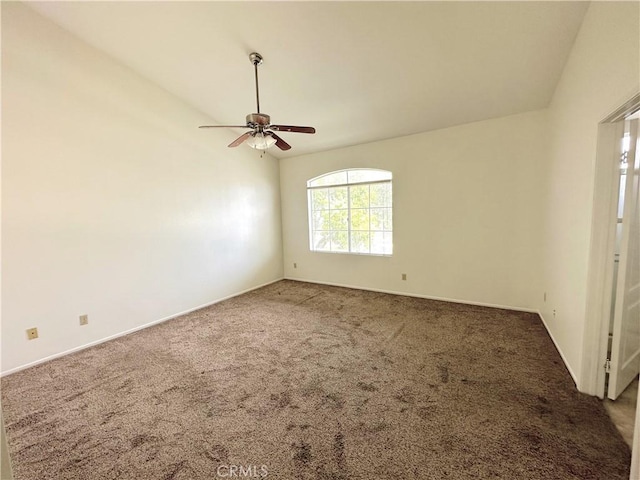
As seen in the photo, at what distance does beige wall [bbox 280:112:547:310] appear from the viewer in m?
3.62

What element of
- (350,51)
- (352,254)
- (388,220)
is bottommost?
(352,254)

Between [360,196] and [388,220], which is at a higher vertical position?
[360,196]

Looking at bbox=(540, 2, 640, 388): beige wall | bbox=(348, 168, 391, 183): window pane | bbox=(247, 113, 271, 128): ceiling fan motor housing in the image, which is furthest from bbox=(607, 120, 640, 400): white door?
bbox=(348, 168, 391, 183): window pane

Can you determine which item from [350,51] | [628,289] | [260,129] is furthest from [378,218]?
[628,289]

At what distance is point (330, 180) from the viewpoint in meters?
5.33

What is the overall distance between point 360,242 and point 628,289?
3.48 m

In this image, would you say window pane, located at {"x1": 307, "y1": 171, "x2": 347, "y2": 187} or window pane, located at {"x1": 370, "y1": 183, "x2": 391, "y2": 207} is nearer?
window pane, located at {"x1": 370, "y1": 183, "x2": 391, "y2": 207}

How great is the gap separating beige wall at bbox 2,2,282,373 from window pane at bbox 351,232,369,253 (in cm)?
233

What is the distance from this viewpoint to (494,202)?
3820mm

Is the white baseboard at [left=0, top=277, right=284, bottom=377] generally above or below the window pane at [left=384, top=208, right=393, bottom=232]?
below

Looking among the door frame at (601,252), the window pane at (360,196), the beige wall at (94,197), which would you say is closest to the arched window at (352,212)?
the window pane at (360,196)

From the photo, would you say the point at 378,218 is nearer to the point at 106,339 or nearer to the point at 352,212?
the point at 352,212

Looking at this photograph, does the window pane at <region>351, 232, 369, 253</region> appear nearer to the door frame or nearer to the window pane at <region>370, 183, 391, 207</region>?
the window pane at <region>370, 183, 391, 207</region>

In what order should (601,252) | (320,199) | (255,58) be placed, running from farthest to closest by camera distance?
(320,199) < (255,58) < (601,252)
